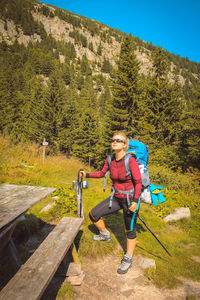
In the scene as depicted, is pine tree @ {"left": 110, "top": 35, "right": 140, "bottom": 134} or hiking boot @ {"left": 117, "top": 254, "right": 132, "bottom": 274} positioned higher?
pine tree @ {"left": 110, "top": 35, "right": 140, "bottom": 134}

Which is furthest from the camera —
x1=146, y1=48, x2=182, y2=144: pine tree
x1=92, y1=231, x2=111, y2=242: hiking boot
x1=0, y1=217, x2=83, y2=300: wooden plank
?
x1=146, y1=48, x2=182, y2=144: pine tree

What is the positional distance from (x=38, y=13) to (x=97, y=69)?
217 feet

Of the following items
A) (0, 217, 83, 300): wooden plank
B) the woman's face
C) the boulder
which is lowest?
the boulder

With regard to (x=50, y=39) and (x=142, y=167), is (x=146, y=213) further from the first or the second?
(x=50, y=39)

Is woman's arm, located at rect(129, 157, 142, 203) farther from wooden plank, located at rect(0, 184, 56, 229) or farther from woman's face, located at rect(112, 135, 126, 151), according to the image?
wooden plank, located at rect(0, 184, 56, 229)

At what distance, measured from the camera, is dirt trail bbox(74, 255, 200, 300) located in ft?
7.27

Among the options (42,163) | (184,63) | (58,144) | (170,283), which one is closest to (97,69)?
(184,63)

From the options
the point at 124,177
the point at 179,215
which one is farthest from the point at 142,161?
the point at 179,215

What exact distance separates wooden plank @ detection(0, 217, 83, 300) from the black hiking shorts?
0.55 meters

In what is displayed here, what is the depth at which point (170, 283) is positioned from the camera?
2.45 metres

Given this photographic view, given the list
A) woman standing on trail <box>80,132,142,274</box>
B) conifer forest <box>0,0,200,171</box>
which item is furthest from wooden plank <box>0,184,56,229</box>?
conifer forest <box>0,0,200,171</box>

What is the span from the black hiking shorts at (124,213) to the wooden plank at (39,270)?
1.82ft

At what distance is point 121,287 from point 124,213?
3.40 feet

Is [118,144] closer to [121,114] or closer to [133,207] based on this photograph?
[133,207]
